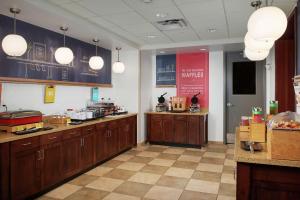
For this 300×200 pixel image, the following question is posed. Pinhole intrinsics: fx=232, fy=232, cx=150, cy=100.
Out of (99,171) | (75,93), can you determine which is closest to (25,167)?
(99,171)

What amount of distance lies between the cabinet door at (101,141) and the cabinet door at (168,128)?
193 centimetres

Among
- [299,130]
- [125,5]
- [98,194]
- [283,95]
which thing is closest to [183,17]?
[125,5]

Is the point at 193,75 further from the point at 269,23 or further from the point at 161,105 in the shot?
the point at 269,23

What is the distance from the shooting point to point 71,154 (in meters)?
3.67

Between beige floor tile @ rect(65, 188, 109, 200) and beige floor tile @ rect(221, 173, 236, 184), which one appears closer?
beige floor tile @ rect(65, 188, 109, 200)

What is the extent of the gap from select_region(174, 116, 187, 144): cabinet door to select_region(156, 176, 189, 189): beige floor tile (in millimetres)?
2106

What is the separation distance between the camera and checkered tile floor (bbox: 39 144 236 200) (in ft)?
10.5

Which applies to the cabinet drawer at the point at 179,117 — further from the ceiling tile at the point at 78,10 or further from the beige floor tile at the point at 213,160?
the ceiling tile at the point at 78,10

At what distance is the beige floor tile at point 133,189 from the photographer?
10.7 ft

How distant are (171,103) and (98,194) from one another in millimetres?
3531

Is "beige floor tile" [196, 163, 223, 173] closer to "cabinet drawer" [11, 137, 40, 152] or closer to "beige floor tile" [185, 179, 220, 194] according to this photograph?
"beige floor tile" [185, 179, 220, 194]

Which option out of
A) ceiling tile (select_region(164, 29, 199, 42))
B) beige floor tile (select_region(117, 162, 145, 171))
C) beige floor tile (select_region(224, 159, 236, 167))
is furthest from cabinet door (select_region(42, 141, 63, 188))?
beige floor tile (select_region(224, 159, 236, 167))

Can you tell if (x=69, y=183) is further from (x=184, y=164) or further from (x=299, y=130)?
(x=299, y=130)

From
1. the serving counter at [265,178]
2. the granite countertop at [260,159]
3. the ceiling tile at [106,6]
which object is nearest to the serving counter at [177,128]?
the ceiling tile at [106,6]
